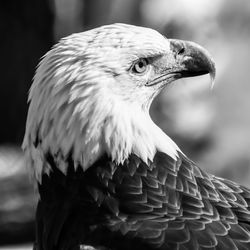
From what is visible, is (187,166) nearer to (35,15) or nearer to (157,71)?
(157,71)

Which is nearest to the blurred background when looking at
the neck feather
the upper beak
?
the upper beak

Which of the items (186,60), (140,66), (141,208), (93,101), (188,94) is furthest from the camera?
(188,94)

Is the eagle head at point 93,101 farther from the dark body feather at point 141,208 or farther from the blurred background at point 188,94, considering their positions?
the blurred background at point 188,94

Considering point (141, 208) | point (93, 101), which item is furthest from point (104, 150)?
point (141, 208)

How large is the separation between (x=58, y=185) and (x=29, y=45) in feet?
33.0

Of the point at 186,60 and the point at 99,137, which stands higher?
the point at 186,60

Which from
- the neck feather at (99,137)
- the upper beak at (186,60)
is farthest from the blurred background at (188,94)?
the neck feather at (99,137)

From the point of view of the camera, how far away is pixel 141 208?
5.78 meters

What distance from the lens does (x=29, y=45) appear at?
1598 cm

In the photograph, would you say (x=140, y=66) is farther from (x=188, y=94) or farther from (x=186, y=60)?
(x=188, y=94)

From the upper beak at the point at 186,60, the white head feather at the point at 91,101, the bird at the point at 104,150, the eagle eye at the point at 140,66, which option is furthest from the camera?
the upper beak at the point at 186,60

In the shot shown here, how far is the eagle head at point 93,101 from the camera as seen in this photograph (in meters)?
6.00

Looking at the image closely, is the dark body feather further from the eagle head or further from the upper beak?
the upper beak

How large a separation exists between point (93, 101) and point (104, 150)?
0.33 meters
